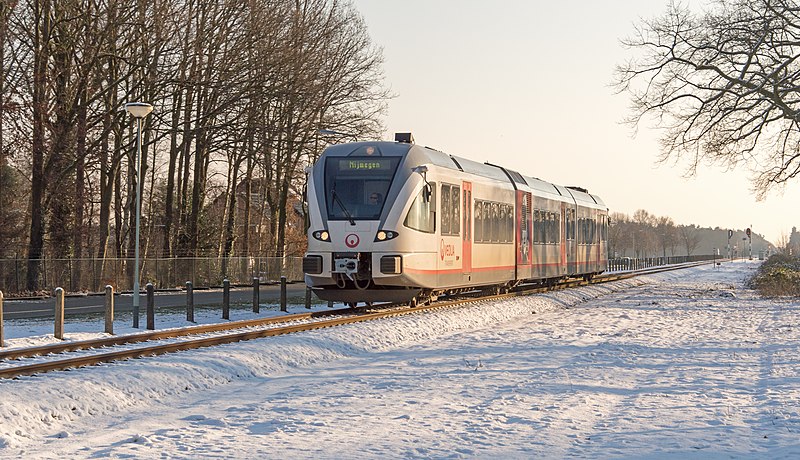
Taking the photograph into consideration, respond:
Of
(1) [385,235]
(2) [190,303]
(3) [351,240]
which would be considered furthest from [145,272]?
(1) [385,235]

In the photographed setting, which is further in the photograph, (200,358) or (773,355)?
(773,355)

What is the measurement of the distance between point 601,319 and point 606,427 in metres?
13.7

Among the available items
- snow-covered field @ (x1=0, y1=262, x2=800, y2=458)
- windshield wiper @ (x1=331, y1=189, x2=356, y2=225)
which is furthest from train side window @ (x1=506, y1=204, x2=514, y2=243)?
snow-covered field @ (x1=0, y1=262, x2=800, y2=458)

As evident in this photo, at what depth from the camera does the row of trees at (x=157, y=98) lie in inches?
1336

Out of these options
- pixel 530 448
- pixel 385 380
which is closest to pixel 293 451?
pixel 530 448

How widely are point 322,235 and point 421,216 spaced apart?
222cm

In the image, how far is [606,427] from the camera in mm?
9961

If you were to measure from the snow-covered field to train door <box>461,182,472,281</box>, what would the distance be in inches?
220

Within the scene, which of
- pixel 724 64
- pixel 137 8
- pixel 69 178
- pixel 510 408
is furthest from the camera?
pixel 69 178

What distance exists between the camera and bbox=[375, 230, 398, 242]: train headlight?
21.1 metres

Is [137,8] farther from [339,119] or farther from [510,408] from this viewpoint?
[510,408]

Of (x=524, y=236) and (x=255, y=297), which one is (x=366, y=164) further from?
(x=524, y=236)

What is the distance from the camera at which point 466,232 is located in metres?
24.8

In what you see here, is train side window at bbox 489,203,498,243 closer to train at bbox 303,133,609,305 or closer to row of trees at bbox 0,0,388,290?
train at bbox 303,133,609,305
